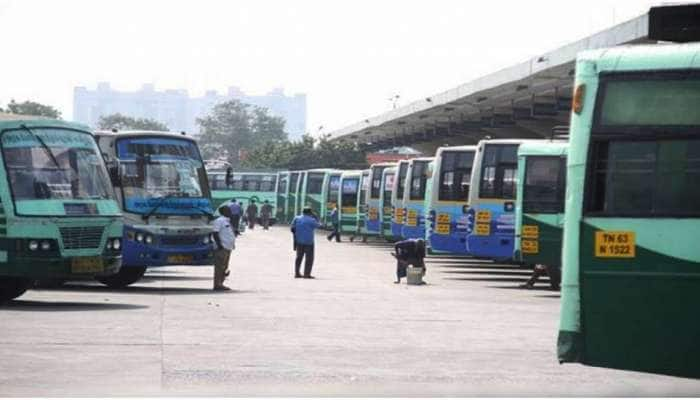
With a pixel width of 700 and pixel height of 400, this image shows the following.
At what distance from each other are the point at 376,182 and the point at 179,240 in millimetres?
29478

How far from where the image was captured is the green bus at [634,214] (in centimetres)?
1284

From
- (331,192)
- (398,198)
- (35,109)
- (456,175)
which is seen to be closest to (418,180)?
(398,198)

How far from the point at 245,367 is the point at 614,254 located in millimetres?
4182

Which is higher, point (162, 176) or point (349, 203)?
point (162, 176)

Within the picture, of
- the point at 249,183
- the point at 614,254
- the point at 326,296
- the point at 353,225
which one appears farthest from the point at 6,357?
the point at 249,183

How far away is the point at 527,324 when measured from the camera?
22438 mm

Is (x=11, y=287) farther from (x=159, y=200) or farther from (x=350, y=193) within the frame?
(x=350, y=193)

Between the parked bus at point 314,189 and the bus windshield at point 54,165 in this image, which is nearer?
the bus windshield at point 54,165

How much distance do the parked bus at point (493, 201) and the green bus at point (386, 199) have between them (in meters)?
19.2

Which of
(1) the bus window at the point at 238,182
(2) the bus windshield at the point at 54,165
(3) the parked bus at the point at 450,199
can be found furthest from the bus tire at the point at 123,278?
(1) the bus window at the point at 238,182

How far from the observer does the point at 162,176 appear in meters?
29.1

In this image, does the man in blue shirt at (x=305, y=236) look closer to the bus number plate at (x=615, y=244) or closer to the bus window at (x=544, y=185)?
the bus window at (x=544, y=185)

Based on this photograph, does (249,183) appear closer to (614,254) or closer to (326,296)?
(326,296)

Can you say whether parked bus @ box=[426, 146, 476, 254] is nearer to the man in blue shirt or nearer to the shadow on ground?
the man in blue shirt
